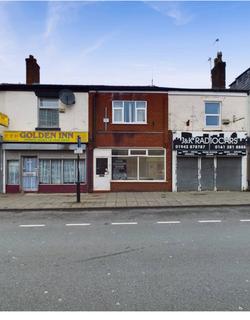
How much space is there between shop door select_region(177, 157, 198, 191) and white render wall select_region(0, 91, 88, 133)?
6217mm

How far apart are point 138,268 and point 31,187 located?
14.6 m

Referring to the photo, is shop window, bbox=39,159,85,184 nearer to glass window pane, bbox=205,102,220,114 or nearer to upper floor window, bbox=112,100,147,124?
upper floor window, bbox=112,100,147,124

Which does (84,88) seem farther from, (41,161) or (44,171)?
(44,171)

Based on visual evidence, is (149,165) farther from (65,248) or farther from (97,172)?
(65,248)

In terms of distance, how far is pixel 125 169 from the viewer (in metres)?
Result: 19.3

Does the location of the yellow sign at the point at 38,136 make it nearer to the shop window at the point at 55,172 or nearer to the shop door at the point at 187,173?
the shop window at the point at 55,172

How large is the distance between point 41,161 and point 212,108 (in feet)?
36.2

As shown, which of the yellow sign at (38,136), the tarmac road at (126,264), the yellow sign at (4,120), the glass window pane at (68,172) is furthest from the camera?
the glass window pane at (68,172)

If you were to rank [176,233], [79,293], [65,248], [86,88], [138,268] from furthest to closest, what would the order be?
[86,88] → [176,233] → [65,248] → [138,268] → [79,293]

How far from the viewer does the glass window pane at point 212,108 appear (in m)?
19.6

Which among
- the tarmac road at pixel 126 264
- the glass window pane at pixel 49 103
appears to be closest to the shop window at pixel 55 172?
the glass window pane at pixel 49 103
